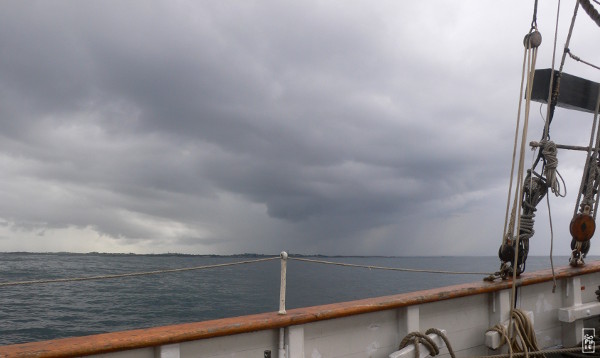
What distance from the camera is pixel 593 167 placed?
19.0ft

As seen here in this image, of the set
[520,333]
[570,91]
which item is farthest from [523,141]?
[570,91]

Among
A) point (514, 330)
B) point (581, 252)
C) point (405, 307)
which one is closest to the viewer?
point (405, 307)

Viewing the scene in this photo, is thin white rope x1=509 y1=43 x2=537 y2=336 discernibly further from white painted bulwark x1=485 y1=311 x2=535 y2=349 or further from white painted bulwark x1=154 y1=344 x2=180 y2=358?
white painted bulwark x1=154 y1=344 x2=180 y2=358

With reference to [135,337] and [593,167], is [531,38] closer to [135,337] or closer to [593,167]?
[593,167]

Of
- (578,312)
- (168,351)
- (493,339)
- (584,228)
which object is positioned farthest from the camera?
(584,228)

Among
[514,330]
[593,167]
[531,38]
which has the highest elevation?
[531,38]

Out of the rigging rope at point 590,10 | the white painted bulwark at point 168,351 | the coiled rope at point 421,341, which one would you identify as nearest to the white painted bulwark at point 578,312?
the coiled rope at point 421,341

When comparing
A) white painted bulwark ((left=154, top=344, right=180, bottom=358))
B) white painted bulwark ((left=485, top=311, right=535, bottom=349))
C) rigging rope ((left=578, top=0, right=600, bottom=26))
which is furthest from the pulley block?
white painted bulwark ((left=154, top=344, right=180, bottom=358))

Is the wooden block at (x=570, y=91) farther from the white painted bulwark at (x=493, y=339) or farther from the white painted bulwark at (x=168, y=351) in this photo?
the white painted bulwark at (x=168, y=351)

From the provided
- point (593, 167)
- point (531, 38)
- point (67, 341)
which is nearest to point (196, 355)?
point (67, 341)

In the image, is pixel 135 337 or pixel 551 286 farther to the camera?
pixel 551 286

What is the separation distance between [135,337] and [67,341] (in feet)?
1.36

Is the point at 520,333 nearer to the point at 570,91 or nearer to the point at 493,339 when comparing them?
the point at 493,339

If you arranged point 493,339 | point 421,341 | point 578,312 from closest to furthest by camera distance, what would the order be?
point 421,341, point 493,339, point 578,312
